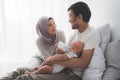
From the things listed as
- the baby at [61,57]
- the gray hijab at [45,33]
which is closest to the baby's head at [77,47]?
the baby at [61,57]

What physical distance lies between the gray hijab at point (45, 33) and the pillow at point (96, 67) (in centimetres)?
59

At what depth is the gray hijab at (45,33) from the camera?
2367 millimetres

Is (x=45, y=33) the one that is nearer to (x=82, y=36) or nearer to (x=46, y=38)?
(x=46, y=38)

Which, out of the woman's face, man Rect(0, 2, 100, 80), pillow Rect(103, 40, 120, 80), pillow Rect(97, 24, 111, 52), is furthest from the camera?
the woman's face

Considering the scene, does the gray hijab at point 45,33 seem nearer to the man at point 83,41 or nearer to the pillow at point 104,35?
the man at point 83,41

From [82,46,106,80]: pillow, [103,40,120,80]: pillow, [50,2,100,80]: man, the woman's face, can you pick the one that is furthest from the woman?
[103,40,120,80]: pillow

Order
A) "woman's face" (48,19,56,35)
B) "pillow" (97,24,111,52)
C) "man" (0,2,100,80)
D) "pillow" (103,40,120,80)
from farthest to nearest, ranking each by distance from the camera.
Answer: "woman's face" (48,19,56,35)
"pillow" (97,24,111,52)
"man" (0,2,100,80)
"pillow" (103,40,120,80)

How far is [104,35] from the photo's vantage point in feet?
6.86

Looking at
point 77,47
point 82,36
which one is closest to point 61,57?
point 77,47

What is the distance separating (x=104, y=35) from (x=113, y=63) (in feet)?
1.05

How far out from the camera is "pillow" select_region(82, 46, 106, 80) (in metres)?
1.89

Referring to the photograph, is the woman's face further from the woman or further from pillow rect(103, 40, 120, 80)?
pillow rect(103, 40, 120, 80)

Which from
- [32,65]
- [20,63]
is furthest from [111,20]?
[20,63]

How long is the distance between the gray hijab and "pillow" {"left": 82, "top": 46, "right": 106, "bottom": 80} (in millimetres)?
589
